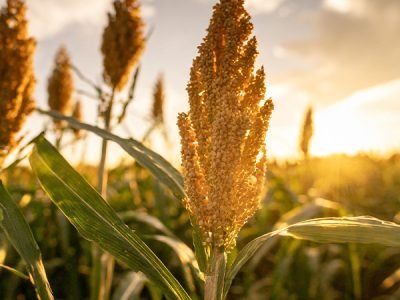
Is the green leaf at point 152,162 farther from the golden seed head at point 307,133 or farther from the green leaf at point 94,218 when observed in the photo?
the golden seed head at point 307,133

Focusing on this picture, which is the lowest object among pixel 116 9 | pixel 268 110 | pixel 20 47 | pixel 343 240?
pixel 343 240

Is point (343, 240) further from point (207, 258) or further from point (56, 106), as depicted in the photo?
point (56, 106)

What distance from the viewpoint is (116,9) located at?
3230 mm

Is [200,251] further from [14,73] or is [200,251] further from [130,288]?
[14,73]

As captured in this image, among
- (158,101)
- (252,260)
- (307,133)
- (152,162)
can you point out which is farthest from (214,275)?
(158,101)

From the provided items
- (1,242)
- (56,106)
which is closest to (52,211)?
(1,242)

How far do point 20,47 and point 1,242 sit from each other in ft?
3.81

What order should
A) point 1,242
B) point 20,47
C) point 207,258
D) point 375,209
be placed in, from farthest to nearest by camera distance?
point 375,209
point 1,242
point 20,47
point 207,258

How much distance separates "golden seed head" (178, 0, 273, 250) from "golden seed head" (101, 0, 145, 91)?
5.91 feet

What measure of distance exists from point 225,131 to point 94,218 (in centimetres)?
53

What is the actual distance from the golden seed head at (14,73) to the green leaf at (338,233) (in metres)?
1.35

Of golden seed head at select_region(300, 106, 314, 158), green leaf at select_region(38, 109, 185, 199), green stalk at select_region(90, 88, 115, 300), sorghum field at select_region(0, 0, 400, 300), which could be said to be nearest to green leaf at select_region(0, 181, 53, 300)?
sorghum field at select_region(0, 0, 400, 300)

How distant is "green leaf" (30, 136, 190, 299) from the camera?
1.43 m

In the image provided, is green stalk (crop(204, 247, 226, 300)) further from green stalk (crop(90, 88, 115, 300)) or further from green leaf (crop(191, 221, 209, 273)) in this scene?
green stalk (crop(90, 88, 115, 300))
